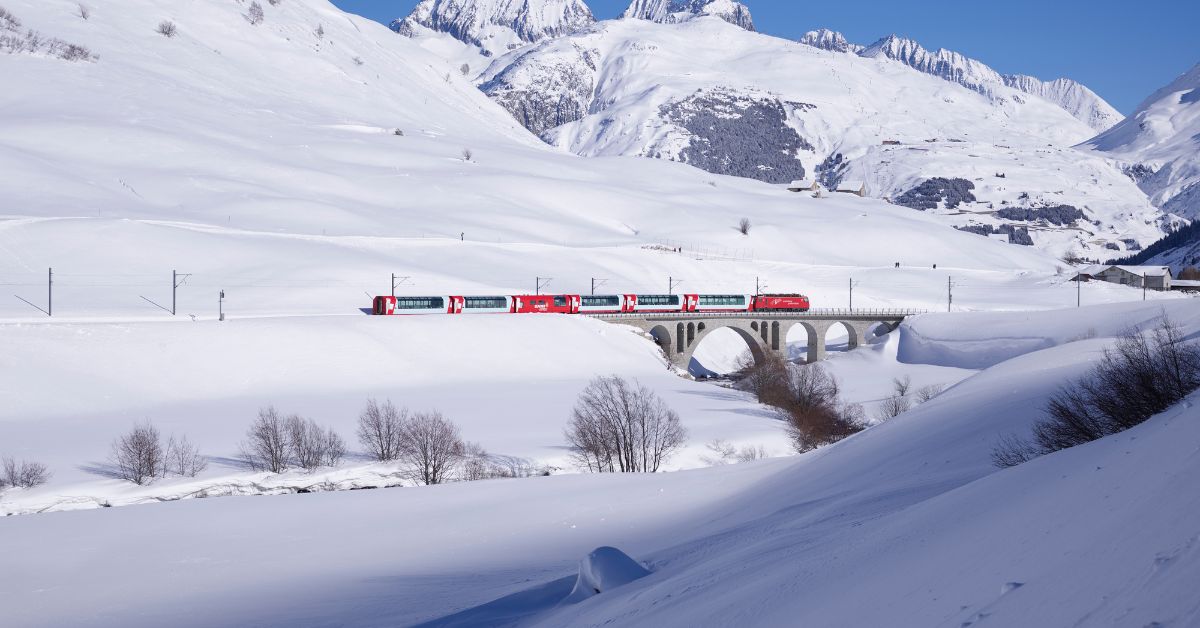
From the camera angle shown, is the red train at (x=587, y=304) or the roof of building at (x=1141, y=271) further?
the roof of building at (x=1141, y=271)

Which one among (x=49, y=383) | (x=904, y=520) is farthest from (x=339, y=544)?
(x=49, y=383)

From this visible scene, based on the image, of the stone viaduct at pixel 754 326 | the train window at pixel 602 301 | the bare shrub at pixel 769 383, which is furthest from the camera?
the stone viaduct at pixel 754 326

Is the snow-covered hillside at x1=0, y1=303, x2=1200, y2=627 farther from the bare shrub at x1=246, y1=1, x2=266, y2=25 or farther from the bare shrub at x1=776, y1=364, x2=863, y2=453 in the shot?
the bare shrub at x1=246, y1=1, x2=266, y2=25

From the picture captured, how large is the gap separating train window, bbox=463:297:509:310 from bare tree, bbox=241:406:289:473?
110 ft

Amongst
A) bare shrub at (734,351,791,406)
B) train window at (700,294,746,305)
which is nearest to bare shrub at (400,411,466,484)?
bare shrub at (734,351,791,406)

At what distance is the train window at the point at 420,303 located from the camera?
7744cm

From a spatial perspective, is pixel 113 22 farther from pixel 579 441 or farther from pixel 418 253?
pixel 579 441

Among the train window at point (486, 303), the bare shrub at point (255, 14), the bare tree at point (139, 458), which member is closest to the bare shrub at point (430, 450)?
the bare tree at point (139, 458)

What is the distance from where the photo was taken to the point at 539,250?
373 feet

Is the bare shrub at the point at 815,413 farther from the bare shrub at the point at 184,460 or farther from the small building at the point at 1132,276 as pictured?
the small building at the point at 1132,276

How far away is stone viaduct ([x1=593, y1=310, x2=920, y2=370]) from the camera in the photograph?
87.9 meters

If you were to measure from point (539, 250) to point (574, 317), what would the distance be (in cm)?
3224

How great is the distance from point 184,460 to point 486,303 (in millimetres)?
40636

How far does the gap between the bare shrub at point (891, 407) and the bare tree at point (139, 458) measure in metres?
40.9
